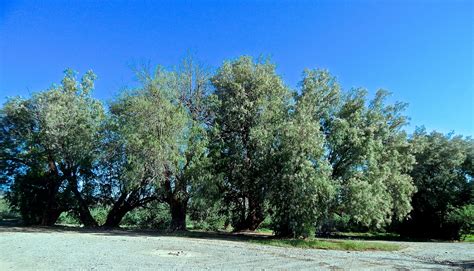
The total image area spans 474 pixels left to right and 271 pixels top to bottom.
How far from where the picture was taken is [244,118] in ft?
89.8

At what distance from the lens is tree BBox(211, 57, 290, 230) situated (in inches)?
1046

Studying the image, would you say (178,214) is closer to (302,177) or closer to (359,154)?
(302,177)

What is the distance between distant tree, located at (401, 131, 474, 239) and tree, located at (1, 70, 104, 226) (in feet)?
90.5

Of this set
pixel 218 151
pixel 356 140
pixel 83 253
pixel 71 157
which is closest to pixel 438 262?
pixel 356 140

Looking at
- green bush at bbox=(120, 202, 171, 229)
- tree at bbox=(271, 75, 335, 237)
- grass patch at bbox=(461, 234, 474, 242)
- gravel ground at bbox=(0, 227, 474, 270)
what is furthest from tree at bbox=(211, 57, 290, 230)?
grass patch at bbox=(461, 234, 474, 242)

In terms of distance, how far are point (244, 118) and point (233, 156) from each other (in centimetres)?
290

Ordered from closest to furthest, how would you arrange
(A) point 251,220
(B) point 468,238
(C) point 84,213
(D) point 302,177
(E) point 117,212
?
(D) point 302,177 < (A) point 251,220 < (C) point 84,213 < (E) point 117,212 < (B) point 468,238

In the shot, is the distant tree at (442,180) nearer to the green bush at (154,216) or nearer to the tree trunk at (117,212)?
the green bush at (154,216)

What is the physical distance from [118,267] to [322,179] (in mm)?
13613

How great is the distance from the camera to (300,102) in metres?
25.1

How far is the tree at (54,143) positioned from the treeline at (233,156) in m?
0.09

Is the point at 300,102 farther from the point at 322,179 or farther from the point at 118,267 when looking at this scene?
the point at 118,267

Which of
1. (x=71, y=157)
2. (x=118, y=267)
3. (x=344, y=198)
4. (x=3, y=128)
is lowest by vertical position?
(x=118, y=267)

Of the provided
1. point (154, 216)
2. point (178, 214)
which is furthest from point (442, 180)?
point (154, 216)
